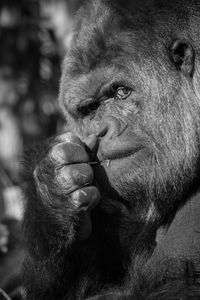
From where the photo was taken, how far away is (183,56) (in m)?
4.39

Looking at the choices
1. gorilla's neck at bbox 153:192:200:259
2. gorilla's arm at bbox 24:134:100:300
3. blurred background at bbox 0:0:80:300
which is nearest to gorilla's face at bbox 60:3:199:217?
gorilla's neck at bbox 153:192:200:259

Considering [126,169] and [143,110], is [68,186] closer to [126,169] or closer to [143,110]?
[126,169]

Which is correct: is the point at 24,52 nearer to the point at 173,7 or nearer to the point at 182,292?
the point at 173,7

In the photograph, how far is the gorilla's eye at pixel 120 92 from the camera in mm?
4398

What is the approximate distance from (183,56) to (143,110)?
42cm

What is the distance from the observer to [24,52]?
7730 millimetres

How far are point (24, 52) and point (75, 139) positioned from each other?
3.69 m

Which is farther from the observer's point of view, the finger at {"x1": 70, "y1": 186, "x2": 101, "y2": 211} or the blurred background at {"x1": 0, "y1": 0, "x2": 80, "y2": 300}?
the blurred background at {"x1": 0, "y1": 0, "x2": 80, "y2": 300}

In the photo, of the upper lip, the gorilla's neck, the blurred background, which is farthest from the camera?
the blurred background

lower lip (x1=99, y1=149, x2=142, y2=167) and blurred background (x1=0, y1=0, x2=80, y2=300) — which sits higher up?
lower lip (x1=99, y1=149, x2=142, y2=167)

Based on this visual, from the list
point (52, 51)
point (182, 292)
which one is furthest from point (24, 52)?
point (182, 292)

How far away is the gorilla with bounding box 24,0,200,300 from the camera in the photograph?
422 centimetres

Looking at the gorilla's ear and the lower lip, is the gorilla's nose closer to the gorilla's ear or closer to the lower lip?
the lower lip

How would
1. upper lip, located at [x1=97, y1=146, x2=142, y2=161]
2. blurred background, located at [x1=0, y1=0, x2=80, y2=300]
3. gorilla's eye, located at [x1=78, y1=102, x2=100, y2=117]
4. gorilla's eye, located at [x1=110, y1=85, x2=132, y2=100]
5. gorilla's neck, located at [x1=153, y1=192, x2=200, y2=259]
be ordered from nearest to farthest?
gorilla's neck, located at [x1=153, y1=192, x2=200, y2=259]
upper lip, located at [x1=97, y1=146, x2=142, y2=161]
gorilla's eye, located at [x1=110, y1=85, x2=132, y2=100]
gorilla's eye, located at [x1=78, y1=102, x2=100, y2=117]
blurred background, located at [x1=0, y1=0, x2=80, y2=300]
